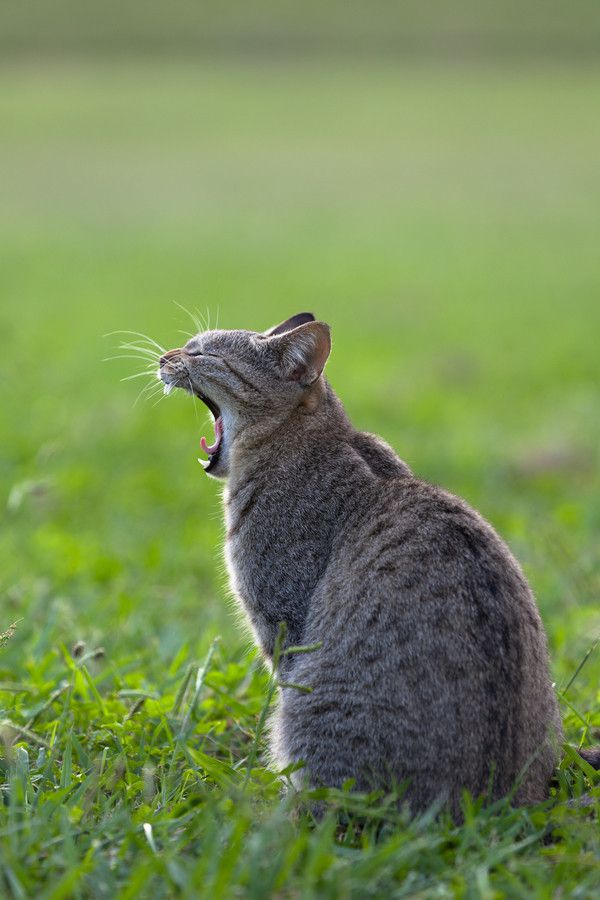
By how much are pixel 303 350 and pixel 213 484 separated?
4.59 m

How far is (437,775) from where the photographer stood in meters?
3.17

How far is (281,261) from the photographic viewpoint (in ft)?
74.4

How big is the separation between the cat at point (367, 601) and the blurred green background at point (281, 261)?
0.89 metres

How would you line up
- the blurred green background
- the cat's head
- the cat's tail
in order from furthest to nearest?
the blurred green background → the cat's head → the cat's tail

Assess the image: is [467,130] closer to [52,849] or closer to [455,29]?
[455,29]

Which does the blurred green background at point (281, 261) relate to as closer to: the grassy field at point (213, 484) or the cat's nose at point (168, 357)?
the grassy field at point (213, 484)

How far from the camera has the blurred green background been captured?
6449 millimetres

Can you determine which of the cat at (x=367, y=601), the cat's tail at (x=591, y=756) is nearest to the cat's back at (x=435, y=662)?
the cat at (x=367, y=601)

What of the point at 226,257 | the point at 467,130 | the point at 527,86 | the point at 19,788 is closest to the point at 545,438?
the point at 19,788

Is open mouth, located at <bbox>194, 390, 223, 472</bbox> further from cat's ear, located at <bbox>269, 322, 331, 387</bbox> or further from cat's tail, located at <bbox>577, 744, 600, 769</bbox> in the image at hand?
cat's tail, located at <bbox>577, 744, 600, 769</bbox>

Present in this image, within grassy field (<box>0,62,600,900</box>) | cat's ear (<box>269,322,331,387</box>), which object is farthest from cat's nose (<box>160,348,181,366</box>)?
grassy field (<box>0,62,600,900</box>)

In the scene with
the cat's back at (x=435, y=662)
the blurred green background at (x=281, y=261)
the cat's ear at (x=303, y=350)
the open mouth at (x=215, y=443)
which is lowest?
the cat's back at (x=435, y=662)

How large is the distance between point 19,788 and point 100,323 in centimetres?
1302

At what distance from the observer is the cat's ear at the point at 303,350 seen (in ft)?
13.1
